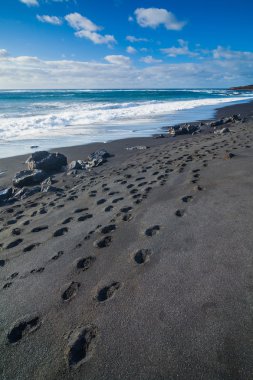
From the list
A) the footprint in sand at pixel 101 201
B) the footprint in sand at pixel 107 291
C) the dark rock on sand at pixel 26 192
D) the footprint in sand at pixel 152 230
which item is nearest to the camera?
the footprint in sand at pixel 107 291

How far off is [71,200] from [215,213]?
333 cm

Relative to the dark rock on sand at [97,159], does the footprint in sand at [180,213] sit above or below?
above

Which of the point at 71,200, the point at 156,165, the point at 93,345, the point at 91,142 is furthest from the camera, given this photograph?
the point at 91,142

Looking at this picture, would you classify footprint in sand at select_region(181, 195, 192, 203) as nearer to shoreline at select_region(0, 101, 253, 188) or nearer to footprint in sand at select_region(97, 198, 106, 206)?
footprint in sand at select_region(97, 198, 106, 206)

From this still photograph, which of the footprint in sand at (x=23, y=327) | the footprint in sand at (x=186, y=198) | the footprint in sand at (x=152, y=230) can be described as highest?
the footprint in sand at (x=186, y=198)

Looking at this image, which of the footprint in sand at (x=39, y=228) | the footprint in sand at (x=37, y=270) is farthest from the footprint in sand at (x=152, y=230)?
the footprint in sand at (x=39, y=228)

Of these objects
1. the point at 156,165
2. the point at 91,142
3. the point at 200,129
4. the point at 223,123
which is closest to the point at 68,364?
the point at 156,165

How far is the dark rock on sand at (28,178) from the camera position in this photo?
26.6 feet

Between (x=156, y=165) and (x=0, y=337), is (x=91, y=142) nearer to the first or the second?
(x=156, y=165)

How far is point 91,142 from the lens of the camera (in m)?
13.3

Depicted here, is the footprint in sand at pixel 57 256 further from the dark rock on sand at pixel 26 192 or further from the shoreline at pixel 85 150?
the shoreline at pixel 85 150

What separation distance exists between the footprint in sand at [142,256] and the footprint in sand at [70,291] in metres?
0.77

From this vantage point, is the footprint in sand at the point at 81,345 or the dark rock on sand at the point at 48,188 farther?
the dark rock on sand at the point at 48,188

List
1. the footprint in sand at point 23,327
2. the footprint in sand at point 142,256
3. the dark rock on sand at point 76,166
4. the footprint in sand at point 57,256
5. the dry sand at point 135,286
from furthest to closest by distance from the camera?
the dark rock on sand at point 76,166 → the footprint in sand at point 57,256 → the footprint in sand at point 142,256 → the footprint in sand at point 23,327 → the dry sand at point 135,286
